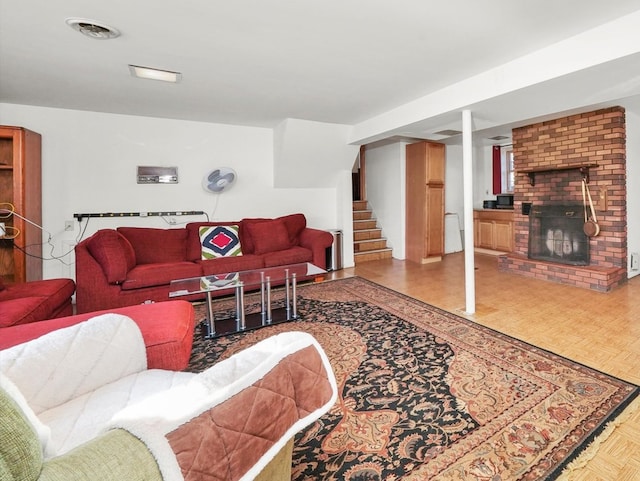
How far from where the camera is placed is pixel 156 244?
3.96 metres

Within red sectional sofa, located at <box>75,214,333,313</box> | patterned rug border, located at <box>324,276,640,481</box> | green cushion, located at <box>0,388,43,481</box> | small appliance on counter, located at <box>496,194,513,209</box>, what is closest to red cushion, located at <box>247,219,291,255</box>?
red sectional sofa, located at <box>75,214,333,313</box>

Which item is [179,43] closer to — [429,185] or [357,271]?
[357,271]

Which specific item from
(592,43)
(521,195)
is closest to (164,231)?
A: (592,43)

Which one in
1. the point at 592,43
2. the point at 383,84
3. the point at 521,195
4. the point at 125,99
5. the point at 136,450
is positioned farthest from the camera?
the point at 521,195

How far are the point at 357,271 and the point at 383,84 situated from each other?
2.75 m

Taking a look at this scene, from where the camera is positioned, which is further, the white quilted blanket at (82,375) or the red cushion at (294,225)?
the red cushion at (294,225)

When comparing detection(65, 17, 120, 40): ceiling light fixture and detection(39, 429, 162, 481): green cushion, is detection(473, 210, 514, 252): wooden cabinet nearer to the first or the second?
detection(65, 17, 120, 40): ceiling light fixture

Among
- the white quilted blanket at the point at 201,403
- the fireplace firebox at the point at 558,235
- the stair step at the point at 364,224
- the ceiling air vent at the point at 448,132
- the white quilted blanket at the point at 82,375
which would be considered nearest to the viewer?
the white quilted blanket at the point at 201,403

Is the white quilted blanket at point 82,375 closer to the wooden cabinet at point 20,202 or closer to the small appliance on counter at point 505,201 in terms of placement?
the wooden cabinet at point 20,202

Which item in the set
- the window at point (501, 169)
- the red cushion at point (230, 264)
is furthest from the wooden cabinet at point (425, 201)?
the red cushion at point (230, 264)

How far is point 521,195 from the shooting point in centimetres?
491

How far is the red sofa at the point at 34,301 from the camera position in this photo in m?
2.05

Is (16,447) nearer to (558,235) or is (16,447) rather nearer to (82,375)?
(82,375)

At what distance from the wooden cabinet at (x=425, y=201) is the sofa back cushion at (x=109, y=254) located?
14.4 feet
